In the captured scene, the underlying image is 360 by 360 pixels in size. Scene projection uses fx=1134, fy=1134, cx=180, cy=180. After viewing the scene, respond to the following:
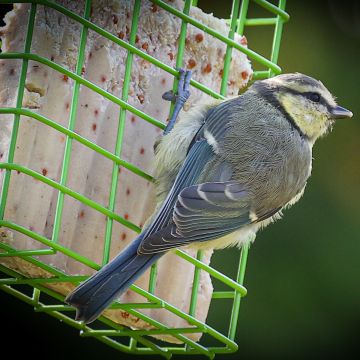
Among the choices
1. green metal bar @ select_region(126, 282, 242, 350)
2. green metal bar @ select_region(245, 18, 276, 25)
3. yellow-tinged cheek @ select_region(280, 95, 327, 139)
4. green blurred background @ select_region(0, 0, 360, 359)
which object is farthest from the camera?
green blurred background @ select_region(0, 0, 360, 359)

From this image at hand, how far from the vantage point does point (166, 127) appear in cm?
295

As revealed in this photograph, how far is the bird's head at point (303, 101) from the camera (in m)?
3.12

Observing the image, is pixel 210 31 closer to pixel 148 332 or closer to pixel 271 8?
pixel 271 8

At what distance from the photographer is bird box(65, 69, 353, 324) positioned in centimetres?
274

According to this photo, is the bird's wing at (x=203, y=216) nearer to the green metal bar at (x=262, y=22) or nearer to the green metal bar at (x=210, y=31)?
the green metal bar at (x=210, y=31)

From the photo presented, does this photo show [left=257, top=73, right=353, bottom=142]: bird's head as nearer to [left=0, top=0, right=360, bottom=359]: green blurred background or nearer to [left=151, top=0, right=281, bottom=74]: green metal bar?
[left=151, top=0, right=281, bottom=74]: green metal bar

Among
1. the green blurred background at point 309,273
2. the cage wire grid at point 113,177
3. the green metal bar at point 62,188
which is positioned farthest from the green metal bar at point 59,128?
the green blurred background at point 309,273

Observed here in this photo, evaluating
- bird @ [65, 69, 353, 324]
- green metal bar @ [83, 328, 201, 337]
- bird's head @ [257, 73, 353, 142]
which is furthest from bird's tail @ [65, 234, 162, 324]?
bird's head @ [257, 73, 353, 142]

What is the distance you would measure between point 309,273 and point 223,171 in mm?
1105

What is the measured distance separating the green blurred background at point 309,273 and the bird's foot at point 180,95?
1032 millimetres

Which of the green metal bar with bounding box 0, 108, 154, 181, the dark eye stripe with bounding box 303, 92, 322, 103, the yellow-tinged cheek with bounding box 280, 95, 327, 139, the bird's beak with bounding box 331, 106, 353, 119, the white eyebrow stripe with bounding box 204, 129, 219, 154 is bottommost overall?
the green metal bar with bounding box 0, 108, 154, 181

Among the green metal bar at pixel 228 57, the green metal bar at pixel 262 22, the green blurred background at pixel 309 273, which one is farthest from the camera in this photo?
the green blurred background at pixel 309 273

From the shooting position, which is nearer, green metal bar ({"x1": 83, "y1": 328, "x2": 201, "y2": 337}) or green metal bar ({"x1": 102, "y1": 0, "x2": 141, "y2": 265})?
green metal bar ({"x1": 102, "y1": 0, "x2": 141, "y2": 265})

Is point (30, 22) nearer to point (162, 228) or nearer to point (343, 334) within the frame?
point (162, 228)
